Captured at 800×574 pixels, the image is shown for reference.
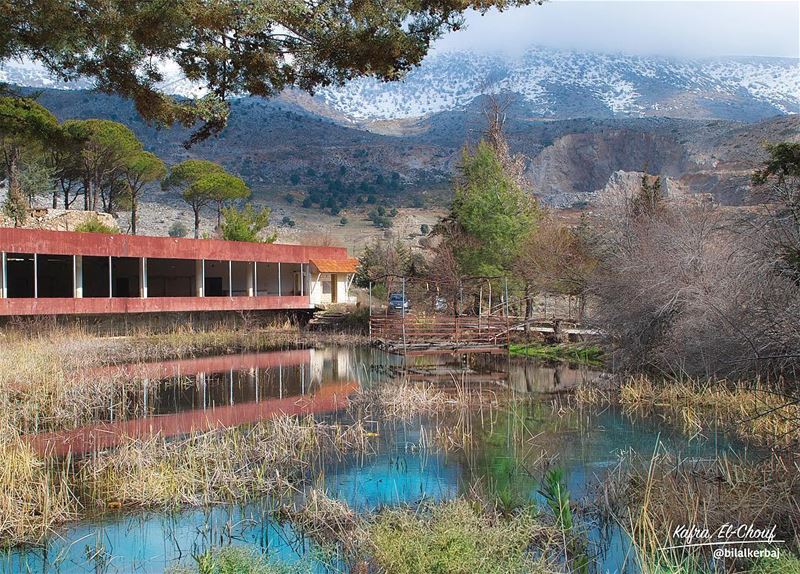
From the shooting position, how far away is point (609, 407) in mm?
15211

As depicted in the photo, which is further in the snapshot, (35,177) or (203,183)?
(203,183)

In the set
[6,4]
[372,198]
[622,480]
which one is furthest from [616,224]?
[372,198]

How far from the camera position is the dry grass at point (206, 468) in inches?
356

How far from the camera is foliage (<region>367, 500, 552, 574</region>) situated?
19.1ft

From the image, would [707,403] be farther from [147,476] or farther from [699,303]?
[147,476]

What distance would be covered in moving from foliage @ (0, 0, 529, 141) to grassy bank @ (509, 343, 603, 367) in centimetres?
1619

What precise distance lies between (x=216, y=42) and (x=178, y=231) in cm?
5237

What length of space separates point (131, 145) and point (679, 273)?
1523 inches

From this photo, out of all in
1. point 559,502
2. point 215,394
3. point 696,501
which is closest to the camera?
point 559,502

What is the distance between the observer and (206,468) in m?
9.46

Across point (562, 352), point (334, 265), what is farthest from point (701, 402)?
point (334, 265)

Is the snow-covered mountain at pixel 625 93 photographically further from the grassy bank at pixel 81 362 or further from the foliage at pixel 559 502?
the foliage at pixel 559 502

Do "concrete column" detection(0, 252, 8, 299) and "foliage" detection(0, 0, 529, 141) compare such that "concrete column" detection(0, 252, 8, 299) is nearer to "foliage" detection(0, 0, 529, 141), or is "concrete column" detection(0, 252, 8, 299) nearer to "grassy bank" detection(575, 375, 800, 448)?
→ "foliage" detection(0, 0, 529, 141)

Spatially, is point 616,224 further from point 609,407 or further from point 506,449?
point 506,449
